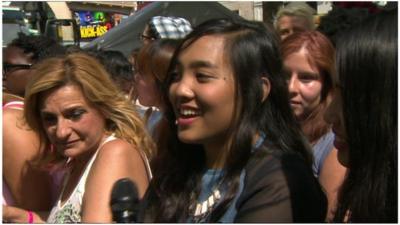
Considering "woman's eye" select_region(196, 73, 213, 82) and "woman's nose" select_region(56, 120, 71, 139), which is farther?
"woman's nose" select_region(56, 120, 71, 139)

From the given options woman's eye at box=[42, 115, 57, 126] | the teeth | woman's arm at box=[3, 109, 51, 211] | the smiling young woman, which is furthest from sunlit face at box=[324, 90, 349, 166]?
Answer: woman's arm at box=[3, 109, 51, 211]

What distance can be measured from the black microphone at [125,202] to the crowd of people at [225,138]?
4.0 inches

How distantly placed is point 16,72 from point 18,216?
4.18ft

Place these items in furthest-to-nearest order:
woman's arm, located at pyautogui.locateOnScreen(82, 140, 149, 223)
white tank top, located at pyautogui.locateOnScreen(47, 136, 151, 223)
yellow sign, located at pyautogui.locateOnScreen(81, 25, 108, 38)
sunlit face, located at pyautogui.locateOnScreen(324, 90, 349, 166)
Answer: yellow sign, located at pyautogui.locateOnScreen(81, 25, 108, 38) < white tank top, located at pyautogui.locateOnScreen(47, 136, 151, 223) < woman's arm, located at pyautogui.locateOnScreen(82, 140, 149, 223) < sunlit face, located at pyautogui.locateOnScreen(324, 90, 349, 166)

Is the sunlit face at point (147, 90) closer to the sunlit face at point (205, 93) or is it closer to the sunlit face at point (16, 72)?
the sunlit face at point (16, 72)

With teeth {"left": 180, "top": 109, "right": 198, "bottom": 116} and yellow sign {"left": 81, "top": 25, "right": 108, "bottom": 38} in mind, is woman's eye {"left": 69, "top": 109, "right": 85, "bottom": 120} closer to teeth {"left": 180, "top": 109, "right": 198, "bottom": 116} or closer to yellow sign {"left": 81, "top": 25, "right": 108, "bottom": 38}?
teeth {"left": 180, "top": 109, "right": 198, "bottom": 116}

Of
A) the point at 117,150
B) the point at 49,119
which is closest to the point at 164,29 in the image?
the point at 49,119

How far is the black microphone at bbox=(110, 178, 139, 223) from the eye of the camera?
130 centimetres

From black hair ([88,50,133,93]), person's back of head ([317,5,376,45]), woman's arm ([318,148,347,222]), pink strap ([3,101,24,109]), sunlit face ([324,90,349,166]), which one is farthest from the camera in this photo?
black hair ([88,50,133,93])

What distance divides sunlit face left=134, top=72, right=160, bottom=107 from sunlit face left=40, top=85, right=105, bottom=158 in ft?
2.50

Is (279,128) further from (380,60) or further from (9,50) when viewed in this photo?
(9,50)

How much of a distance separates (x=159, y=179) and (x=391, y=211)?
76 centimetres

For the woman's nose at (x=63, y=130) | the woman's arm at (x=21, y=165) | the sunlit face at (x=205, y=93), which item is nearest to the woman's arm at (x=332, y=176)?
the sunlit face at (x=205, y=93)

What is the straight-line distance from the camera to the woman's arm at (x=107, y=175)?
78.9 inches
